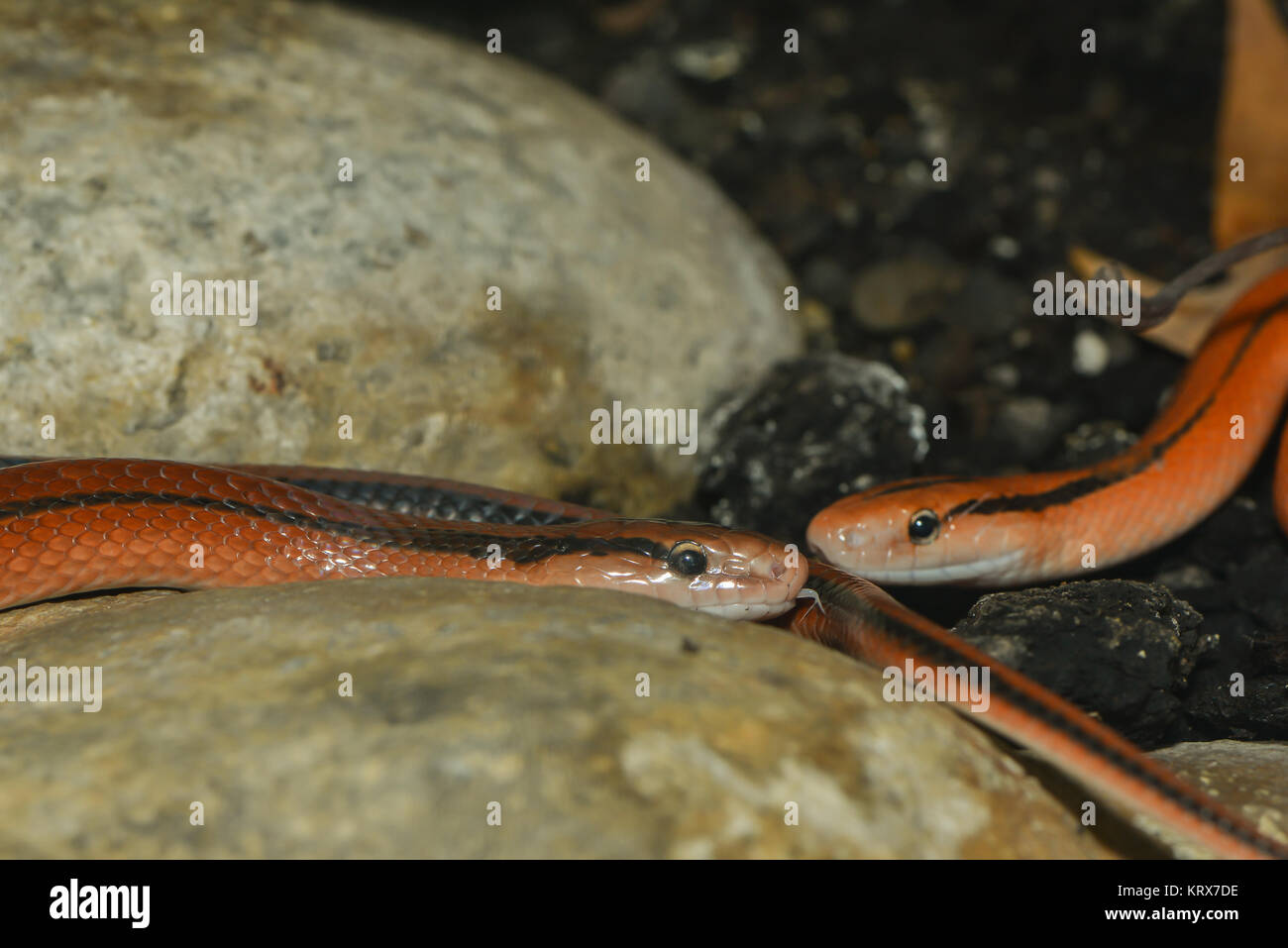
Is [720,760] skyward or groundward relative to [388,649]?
groundward

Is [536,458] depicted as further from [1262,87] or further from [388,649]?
[1262,87]

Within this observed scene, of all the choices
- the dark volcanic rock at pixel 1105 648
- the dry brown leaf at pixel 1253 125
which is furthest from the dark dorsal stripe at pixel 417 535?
the dry brown leaf at pixel 1253 125

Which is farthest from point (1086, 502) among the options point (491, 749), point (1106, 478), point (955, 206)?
point (491, 749)

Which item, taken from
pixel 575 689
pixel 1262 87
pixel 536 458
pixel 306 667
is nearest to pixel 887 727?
pixel 575 689

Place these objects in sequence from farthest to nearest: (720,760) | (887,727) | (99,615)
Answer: (99,615) → (887,727) → (720,760)

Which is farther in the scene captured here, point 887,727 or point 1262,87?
point 1262,87

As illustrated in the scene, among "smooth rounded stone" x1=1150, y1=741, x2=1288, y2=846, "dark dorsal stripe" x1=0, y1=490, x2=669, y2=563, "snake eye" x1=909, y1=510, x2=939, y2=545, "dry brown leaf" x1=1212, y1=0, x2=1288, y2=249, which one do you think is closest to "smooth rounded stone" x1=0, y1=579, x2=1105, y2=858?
"smooth rounded stone" x1=1150, y1=741, x2=1288, y2=846
